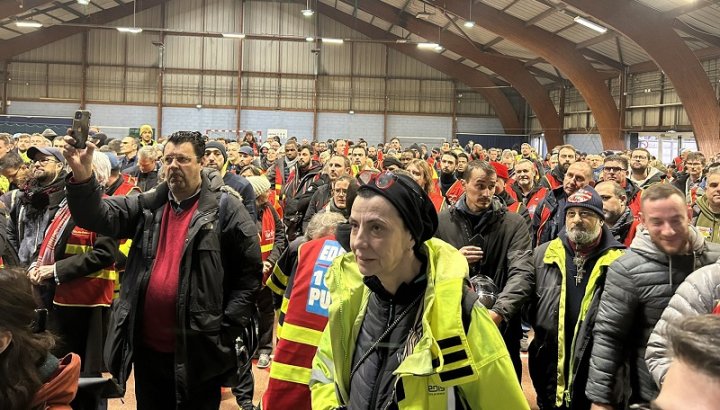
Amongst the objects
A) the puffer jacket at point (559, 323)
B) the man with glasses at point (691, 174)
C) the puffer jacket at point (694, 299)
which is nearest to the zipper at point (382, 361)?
the puffer jacket at point (694, 299)

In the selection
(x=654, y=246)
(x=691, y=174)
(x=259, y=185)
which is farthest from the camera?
(x=691, y=174)

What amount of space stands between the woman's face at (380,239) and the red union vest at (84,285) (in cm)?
266

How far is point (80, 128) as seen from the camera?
9.20 ft

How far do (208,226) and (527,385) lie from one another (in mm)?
3600

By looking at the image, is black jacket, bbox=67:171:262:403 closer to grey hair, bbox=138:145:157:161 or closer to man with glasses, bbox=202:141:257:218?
man with glasses, bbox=202:141:257:218

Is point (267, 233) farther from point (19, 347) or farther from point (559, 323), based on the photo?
point (19, 347)

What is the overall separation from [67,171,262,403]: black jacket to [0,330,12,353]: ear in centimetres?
121

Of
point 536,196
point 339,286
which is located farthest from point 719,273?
point 536,196

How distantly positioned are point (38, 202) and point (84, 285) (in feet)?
2.01

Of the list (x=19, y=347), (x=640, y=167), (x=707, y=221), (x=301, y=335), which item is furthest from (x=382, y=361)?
(x=640, y=167)

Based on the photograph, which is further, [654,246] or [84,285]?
[84,285]

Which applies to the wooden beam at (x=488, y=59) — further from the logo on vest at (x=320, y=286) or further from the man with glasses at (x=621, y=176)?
the logo on vest at (x=320, y=286)

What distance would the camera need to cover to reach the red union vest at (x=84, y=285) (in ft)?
13.3

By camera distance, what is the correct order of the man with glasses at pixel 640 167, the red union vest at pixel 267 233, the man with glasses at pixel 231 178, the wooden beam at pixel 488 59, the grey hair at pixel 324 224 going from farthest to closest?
the wooden beam at pixel 488 59
the man with glasses at pixel 640 167
the red union vest at pixel 267 233
the man with glasses at pixel 231 178
the grey hair at pixel 324 224
